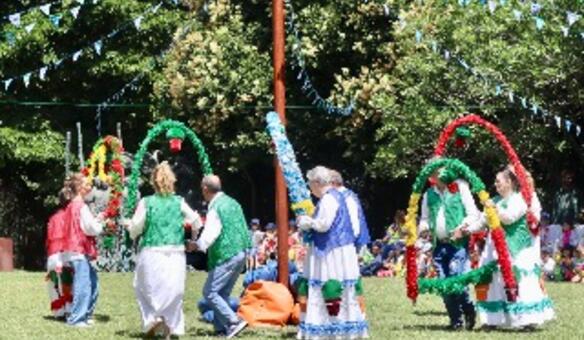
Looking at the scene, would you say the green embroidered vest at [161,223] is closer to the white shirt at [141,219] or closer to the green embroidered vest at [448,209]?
the white shirt at [141,219]

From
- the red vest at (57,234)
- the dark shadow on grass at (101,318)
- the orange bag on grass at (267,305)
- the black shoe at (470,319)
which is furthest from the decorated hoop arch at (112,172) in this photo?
the black shoe at (470,319)

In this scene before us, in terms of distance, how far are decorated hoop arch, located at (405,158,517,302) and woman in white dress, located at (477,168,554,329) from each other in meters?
0.21

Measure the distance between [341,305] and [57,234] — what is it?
13.6 feet

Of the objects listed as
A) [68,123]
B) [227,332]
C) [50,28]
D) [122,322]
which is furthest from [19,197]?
[227,332]

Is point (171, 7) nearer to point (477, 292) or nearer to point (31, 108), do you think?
point (31, 108)

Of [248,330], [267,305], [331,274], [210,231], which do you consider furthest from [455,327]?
[210,231]

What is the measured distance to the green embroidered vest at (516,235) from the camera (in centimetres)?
1508

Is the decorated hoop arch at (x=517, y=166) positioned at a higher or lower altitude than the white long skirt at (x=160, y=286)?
higher

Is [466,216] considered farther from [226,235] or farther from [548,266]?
[548,266]

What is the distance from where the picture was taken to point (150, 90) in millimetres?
36438

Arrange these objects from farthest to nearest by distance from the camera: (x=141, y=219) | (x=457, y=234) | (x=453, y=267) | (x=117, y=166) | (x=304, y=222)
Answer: (x=117, y=166) < (x=453, y=267) < (x=457, y=234) < (x=141, y=219) < (x=304, y=222)

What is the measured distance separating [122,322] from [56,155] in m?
18.8

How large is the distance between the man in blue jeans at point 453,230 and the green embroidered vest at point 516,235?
410mm

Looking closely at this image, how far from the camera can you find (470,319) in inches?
589
